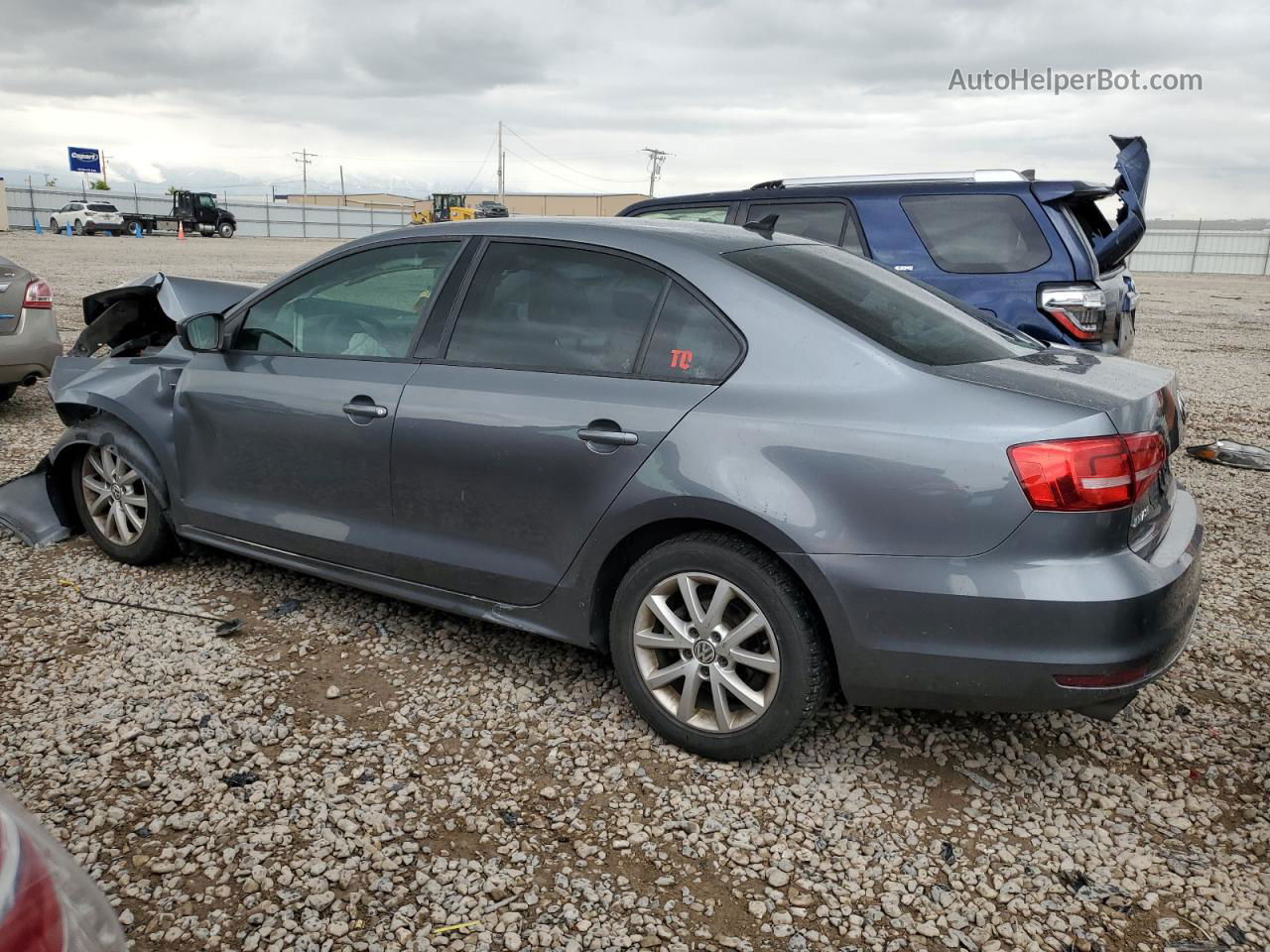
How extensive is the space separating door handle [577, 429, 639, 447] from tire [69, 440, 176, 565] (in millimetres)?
2295

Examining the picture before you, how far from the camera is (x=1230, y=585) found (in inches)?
181

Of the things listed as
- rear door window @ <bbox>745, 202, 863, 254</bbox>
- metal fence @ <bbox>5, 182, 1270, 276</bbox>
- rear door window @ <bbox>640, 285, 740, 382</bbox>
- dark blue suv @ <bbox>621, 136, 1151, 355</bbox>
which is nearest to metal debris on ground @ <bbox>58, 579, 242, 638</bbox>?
rear door window @ <bbox>640, 285, 740, 382</bbox>

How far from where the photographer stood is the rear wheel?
4.39 meters

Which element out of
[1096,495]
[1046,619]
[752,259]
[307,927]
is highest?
[752,259]

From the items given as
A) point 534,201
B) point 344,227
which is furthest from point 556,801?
point 534,201

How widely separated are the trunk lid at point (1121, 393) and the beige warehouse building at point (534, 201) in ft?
260

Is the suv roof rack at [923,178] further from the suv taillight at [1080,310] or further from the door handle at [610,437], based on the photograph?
the door handle at [610,437]

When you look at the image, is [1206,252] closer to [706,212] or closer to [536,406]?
[706,212]

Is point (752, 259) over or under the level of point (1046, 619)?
over

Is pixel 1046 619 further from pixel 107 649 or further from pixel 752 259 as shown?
pixel 107 649

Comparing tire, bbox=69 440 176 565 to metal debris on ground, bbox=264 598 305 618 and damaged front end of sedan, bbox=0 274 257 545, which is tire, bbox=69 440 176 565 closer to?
damaged front end of sedan, bbox=0 274 257 545

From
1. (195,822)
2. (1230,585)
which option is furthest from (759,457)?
(1230,585)

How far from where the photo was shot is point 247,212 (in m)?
58.8

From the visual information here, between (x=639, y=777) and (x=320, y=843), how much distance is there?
92cm
